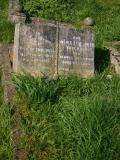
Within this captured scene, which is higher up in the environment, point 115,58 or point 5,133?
point 115,58

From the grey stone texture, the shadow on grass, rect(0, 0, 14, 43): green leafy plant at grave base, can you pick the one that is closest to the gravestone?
the shadow on grass

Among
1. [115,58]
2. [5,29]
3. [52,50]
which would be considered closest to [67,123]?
[52,50]

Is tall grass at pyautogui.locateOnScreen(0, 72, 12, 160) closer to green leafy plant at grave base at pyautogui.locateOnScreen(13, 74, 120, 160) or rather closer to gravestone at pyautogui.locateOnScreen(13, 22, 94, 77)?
green leafy plant at grave base at pyautogui.locateOnScreen(13, 74, 120, 160)

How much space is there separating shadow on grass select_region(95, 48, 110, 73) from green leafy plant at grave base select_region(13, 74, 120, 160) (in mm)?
1751

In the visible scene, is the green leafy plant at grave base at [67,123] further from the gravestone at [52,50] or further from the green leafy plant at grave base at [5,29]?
the green leafy plant at grave base at [5,29]

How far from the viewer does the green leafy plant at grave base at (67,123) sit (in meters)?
5.36

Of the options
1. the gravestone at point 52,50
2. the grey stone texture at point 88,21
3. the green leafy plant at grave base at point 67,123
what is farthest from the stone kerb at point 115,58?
the grey stone texture at point 88,21

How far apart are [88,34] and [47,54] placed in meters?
0.94

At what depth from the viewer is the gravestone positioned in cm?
790

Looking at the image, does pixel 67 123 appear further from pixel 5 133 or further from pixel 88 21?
pixel 88 21

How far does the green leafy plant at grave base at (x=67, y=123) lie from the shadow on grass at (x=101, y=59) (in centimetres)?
175

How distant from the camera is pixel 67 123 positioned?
19.0 ft

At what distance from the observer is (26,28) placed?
799 cm

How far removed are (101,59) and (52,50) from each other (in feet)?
5.02
